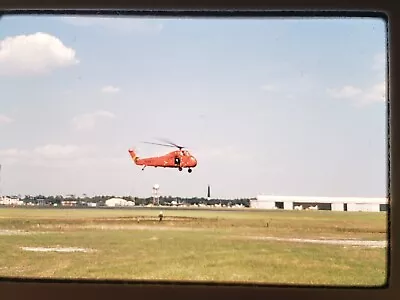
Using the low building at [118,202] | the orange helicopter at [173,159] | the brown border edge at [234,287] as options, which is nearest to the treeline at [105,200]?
the low building at [118,202]

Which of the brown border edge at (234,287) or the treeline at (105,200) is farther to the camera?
the treeline at (105,200)

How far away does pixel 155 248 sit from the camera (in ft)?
6.88

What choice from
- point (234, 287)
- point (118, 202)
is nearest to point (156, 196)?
point (118, 202)

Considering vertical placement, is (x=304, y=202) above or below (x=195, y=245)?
above

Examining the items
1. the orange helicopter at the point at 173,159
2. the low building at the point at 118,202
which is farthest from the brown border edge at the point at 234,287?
the orange helicopter at the point at 173,159

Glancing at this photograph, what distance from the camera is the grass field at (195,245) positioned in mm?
2033

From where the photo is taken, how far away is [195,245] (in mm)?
2092

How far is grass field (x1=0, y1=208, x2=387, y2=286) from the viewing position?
2.03 meters

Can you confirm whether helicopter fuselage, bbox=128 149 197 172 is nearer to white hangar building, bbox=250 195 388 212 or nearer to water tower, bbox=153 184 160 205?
water tower, bbox=153 184 160 205

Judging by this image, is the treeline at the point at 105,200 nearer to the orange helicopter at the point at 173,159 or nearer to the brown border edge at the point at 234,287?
the orange helicopter at the point at 173,159

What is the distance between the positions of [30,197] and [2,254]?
209mm

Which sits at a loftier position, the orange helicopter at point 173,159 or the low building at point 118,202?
the orange helicopter at point 173,159

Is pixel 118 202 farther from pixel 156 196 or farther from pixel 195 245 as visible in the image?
pixel 195 245

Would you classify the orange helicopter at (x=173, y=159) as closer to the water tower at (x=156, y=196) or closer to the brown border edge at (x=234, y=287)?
the water tower at (x=156, y=196)
